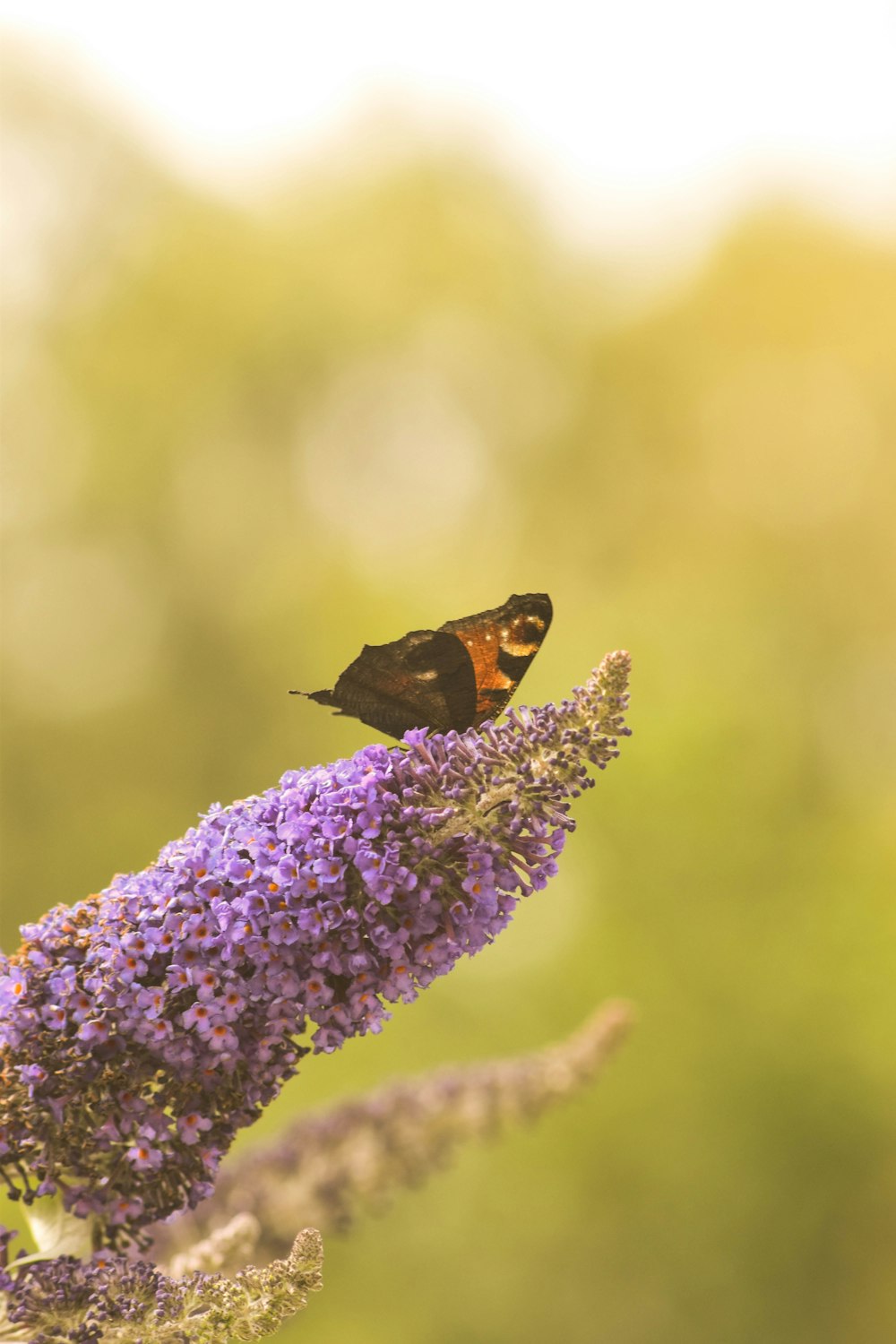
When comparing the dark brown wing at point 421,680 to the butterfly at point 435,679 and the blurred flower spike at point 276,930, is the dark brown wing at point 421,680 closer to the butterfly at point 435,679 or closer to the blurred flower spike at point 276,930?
the butterfly at point 435,679

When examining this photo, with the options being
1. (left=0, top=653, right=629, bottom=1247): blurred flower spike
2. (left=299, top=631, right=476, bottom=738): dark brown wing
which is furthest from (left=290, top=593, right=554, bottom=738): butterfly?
(left=0, top=653, right=629, bottom=1247): blurred flower spike

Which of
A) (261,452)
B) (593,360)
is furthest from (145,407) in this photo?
(593,360)

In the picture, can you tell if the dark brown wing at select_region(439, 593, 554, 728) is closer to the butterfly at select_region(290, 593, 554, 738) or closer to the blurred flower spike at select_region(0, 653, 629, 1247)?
the butterfly at select_region(290, 593, 554, 738)

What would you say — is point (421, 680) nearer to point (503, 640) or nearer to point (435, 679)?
point (435, 679)

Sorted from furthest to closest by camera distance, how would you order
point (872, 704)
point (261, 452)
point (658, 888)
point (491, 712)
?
point (261, 452), point (872, 704), point (658, 888), point (491, 712)

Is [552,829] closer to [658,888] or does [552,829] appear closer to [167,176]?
[658,888]

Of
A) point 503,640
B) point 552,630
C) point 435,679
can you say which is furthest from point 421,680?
point 552,630
